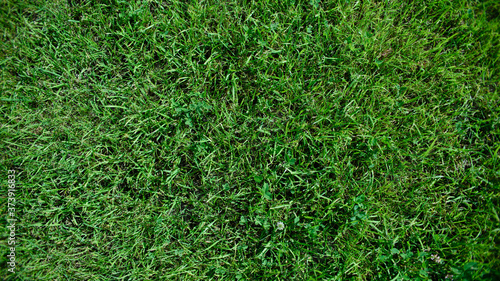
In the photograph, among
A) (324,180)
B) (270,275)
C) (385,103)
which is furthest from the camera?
(385,103)

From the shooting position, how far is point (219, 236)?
2.39 m

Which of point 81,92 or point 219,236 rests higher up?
point 81,92

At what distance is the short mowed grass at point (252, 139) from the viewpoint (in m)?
→ 2.35

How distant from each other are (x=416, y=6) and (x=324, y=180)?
1.82 meters

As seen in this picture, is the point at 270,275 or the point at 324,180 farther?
the point at 324,180

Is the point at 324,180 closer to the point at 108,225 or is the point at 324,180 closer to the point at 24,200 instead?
the point at 108,225

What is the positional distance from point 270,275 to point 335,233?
59 centimetres

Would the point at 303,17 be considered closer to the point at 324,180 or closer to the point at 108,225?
the point at 324,180

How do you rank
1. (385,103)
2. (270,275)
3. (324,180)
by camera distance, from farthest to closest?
1. (385,103)
2. (324,180)
3. (270,275)

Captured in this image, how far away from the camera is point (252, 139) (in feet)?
8.09

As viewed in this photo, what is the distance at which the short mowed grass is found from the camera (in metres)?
2.35

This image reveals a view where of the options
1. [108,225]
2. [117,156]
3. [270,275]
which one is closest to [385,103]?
[270,275]

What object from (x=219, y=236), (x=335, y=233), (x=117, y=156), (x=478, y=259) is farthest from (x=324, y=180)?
(x=117, y=156)

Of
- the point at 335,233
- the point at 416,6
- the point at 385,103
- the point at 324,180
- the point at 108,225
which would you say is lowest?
the point at 108,225
